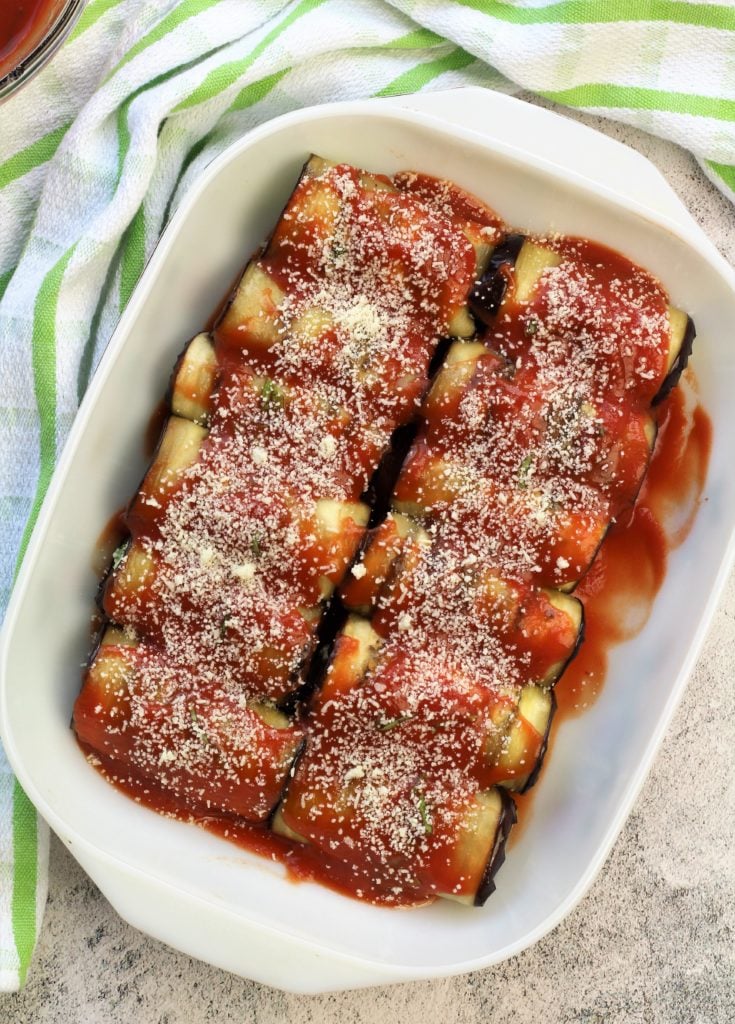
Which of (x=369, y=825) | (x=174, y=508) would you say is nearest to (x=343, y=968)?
(x=369, y=825)

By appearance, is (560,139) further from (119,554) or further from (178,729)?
(178,729)

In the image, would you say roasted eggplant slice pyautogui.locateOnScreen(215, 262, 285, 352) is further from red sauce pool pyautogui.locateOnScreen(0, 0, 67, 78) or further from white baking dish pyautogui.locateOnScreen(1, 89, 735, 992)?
red sauce pool pyautogui.locateOnScreen(0, 0, 67, 78)

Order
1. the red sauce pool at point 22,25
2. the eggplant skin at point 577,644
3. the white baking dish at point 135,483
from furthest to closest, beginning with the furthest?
the eggplant skin at point 577,644 < the white baking dish at point 135,483 < the red sauce pool at point 22,25

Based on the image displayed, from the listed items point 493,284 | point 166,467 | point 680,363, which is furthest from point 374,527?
point 680,363

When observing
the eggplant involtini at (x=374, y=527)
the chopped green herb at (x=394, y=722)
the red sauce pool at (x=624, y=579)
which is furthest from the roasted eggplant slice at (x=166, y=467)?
the chopped green herb at (x=394, y=722)

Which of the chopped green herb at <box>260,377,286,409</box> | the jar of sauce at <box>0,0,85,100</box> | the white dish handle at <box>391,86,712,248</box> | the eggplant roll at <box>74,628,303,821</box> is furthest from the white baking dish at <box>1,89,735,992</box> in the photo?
the jar of sauce at <box>0,0,85,100</box>

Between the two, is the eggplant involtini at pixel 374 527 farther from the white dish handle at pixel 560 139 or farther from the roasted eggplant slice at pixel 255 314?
the white dish handle at pixel 560 139
